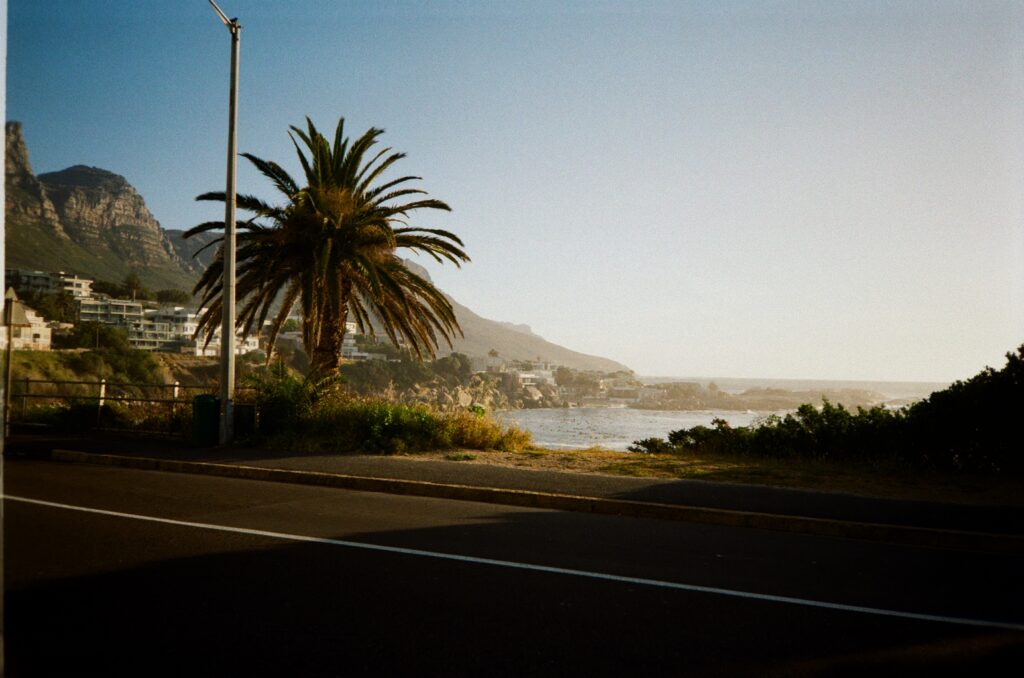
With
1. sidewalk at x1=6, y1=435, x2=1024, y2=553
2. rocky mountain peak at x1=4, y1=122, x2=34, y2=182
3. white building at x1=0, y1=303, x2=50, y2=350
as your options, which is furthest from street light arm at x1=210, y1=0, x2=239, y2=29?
rocky mountain peak at x1=4, y1=122, x2=34, y2=182

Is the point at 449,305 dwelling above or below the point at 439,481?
above

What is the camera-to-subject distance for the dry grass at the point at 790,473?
9.23 meters

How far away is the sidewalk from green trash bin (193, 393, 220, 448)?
731 millimetres

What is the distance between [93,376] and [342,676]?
296ft

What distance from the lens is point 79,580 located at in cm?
491

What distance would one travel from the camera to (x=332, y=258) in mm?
16656

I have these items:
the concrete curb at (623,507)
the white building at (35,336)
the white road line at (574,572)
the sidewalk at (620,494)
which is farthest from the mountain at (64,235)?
the white road line at (574,572)

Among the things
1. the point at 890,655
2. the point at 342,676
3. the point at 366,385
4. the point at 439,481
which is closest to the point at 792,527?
the point at 890,655

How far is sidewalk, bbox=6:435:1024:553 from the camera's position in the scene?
7086mm

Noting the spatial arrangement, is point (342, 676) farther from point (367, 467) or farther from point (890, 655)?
point (367, 467)

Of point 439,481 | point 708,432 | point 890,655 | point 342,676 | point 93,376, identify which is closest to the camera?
point 342,676

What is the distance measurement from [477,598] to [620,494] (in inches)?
170

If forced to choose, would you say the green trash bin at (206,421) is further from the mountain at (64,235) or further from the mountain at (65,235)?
the mountain at (64,235)

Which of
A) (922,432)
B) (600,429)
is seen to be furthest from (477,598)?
(600,429)
